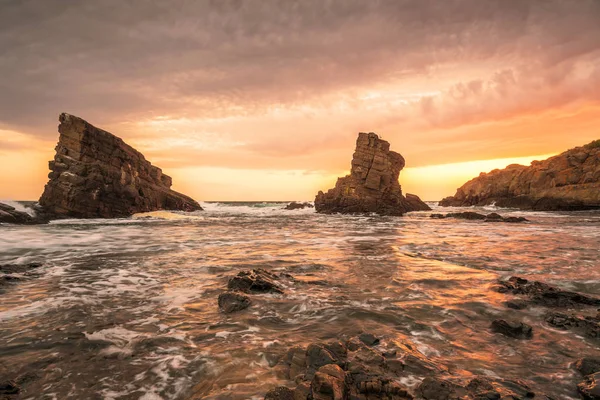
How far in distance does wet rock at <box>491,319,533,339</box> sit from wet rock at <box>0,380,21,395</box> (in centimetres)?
702

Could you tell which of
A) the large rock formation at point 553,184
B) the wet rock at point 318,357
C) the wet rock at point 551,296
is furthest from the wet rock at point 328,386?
the large rock formation at point 553,184

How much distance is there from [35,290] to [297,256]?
27.9 ft

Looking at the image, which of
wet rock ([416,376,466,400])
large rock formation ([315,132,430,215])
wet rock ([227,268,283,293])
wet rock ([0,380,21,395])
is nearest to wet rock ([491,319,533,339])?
wet rock ([416,376,466,400])

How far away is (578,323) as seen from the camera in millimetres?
5684

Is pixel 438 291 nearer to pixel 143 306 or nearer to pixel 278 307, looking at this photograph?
pixel 278 307

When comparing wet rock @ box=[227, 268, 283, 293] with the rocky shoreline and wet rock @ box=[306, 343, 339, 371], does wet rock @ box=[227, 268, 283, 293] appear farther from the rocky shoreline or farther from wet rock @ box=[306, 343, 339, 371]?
wet rock @ box=[306, 343, 339, 371]

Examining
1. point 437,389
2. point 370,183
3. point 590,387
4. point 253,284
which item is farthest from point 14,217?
point 370,183

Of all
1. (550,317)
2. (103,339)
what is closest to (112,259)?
(103,339)

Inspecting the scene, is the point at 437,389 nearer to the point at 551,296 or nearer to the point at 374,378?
the point at 374,378

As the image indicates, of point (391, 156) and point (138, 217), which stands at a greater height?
point (391, 156)

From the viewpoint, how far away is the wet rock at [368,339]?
498cm

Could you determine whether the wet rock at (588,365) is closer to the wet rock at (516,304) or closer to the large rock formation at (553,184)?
the wet rock at (516,304)

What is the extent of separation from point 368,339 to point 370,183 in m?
53.1

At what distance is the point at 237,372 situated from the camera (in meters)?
4.23
